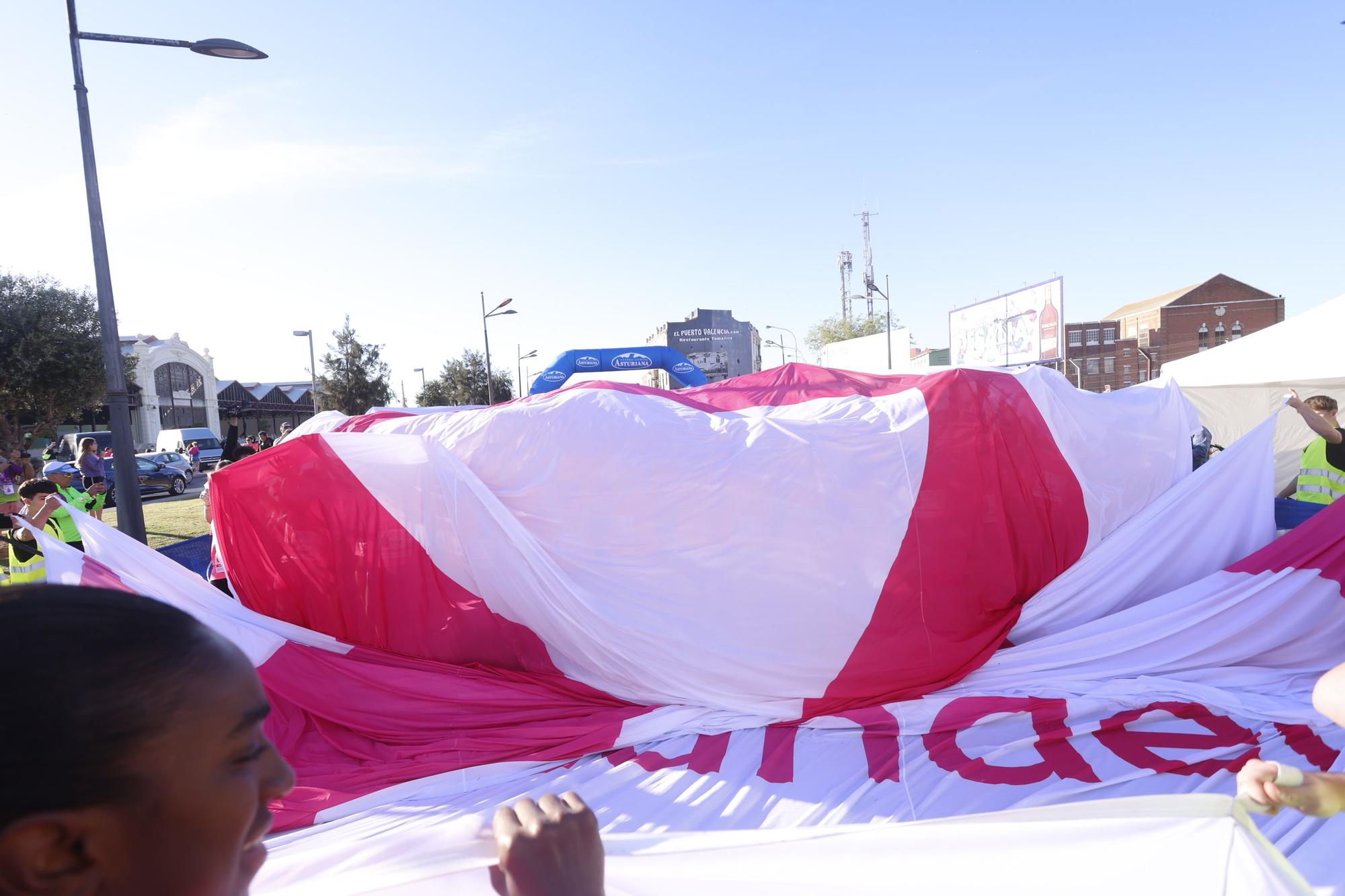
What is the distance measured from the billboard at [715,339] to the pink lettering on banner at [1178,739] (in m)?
53.1

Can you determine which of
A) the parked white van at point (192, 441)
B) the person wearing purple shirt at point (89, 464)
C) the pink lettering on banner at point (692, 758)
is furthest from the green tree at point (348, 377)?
the pink lettering on banner at point (692, 758)

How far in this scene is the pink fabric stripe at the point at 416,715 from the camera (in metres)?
3.50

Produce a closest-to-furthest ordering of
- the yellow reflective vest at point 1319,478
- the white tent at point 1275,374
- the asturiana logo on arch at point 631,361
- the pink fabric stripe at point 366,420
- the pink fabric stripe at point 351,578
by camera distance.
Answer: the pink fabric stripe at point 351,578 → the pink fabric stripe at point 366,420 → the yellow reflective vest at point 1319,478 → the white tent at point 1275,374 → the asturiana logo on arch at point 631,361

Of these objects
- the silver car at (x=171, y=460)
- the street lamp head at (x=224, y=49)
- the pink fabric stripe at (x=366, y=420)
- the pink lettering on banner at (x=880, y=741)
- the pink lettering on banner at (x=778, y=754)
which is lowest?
the pink lettering on banner at (x=778, y=754)

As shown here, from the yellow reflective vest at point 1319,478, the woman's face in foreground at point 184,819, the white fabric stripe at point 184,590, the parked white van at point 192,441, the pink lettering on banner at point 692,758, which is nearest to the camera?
the woman's face in foreground at point 184,819

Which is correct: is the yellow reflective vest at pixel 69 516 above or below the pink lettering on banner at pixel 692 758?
above

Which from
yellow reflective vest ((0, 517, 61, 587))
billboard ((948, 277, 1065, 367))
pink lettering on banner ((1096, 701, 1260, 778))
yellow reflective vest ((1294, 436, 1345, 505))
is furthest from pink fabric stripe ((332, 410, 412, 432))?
billboard ((948, 277, 1065, 367))

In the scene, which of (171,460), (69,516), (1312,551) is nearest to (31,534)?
(69,516)

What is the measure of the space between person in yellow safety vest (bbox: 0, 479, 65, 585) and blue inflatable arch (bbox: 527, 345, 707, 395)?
11073mm

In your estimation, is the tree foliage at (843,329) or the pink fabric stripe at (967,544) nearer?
the pink fabric stripe at (967,544)

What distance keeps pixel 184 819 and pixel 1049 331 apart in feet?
93.6

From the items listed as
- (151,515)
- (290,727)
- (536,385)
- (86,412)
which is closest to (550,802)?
(290,727)

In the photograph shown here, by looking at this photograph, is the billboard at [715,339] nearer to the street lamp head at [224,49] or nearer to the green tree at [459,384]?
the green tree at [459,384]

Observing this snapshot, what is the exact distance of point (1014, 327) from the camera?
27875mm
